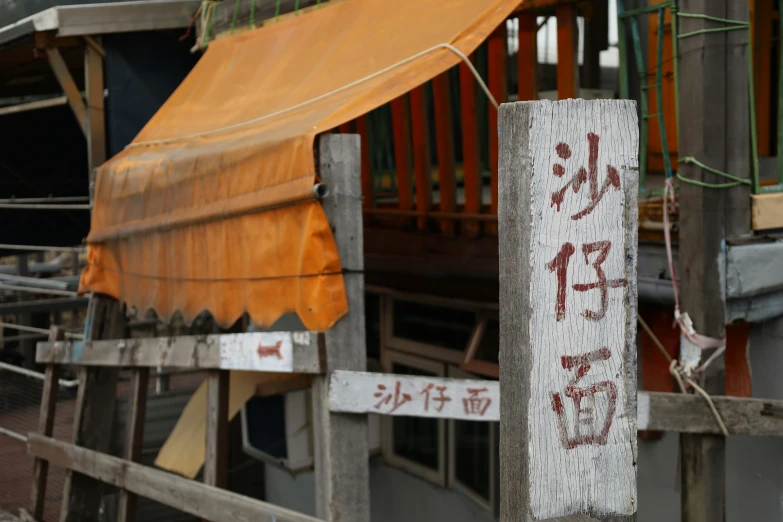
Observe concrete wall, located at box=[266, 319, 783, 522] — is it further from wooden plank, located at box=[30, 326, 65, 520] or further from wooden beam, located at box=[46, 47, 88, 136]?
wooden beam, located at box=[46, 47, 88, 136]

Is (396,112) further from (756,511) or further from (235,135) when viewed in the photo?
(756,511)

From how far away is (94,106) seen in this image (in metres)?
7.66

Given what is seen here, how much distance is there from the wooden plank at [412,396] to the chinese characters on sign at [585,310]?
1819 mm

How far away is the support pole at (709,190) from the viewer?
11.9 feet

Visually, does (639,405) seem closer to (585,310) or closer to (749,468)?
(749,468)

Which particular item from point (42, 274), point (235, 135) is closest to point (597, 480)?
point (235, 135)

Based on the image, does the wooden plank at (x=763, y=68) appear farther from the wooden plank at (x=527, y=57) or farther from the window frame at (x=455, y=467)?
the window frame at (x=455, y=467)

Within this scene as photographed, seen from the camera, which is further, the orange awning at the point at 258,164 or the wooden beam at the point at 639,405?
the orange awning at the point at 258,164

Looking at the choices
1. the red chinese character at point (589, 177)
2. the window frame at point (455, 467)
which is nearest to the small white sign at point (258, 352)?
the red chinese character at point (589, 177)

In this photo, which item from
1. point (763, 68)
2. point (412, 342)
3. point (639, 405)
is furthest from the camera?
point (412, 342)

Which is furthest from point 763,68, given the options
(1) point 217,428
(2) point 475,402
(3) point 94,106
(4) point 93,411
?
(3) point 94,106

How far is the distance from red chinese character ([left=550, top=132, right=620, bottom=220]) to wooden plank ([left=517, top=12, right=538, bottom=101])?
3324 mm

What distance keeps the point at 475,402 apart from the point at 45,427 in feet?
13.9

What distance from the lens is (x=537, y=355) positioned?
160 cm
